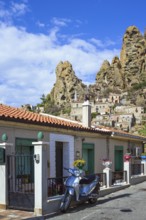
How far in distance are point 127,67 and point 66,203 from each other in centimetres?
16733

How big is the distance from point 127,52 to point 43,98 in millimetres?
45948

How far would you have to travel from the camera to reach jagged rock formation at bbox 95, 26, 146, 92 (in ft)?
552

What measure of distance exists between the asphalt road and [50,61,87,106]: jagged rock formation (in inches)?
5842

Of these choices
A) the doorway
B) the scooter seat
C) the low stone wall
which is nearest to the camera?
the low stone wall

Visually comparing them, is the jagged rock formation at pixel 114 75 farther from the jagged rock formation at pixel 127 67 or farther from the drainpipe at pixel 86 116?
the drainpipe at pixel 86 116

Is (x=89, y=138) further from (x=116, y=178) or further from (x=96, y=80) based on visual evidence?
(x=96, y=80)

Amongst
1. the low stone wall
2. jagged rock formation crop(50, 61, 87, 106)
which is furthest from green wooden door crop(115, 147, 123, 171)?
jagged rock formation crop(50, 61, 87, 106)

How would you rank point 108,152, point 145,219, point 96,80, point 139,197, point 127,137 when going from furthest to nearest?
point 96,80 → point 127,137 → point 108,152 → point 139,197 → point 145,219

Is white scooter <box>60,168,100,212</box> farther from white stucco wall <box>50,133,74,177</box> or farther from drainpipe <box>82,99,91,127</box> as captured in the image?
drainpipe <box>82,99,91,127</box>

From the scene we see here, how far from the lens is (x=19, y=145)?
11922mm

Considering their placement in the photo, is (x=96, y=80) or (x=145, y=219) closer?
(x=145, y=219)

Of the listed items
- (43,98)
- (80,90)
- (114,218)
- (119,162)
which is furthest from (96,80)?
(114,218)

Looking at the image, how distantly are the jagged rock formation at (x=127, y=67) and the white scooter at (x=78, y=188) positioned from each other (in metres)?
155

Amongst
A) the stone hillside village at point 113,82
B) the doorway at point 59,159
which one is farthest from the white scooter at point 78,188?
Result: the stone hillside village at point 113,82
